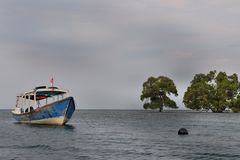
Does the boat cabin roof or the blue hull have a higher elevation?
the boat cabin roof

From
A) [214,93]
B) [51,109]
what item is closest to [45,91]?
[51,109]

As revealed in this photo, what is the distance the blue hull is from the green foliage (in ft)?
431

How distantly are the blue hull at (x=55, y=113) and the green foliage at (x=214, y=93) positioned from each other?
5171 inches

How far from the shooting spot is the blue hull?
64562 mm

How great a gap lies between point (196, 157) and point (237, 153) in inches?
205

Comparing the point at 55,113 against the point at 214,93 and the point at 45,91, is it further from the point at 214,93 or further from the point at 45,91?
the point at 214,93

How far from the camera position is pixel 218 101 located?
19200 cm

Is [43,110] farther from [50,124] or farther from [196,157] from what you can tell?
[196,157]

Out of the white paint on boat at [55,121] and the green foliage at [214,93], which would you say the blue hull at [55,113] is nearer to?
the white paint on boat at [55,121]

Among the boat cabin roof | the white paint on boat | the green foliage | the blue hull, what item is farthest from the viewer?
the green foliage

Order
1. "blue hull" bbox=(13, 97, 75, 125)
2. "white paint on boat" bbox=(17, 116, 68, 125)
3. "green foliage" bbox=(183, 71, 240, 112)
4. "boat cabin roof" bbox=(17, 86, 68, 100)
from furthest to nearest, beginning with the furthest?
"green foliage" bbox=(183, 71, 240, 112) < "white paint on boat" bbox=(17, 116, 68, 125) < "boat cabin roof" bbox=(17, 86, 68, 100) < "blue hull" bbox=(13, 97, 75, 125)

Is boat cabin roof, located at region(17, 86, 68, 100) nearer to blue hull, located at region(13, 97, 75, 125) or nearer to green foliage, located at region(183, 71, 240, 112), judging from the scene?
blue hull, located at region(13, 97, 75, 125)

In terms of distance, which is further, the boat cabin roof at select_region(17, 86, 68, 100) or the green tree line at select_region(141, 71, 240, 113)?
the green tree line at select_region(141, 71, 240, 113)

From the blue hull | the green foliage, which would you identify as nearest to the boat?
the blue hull
